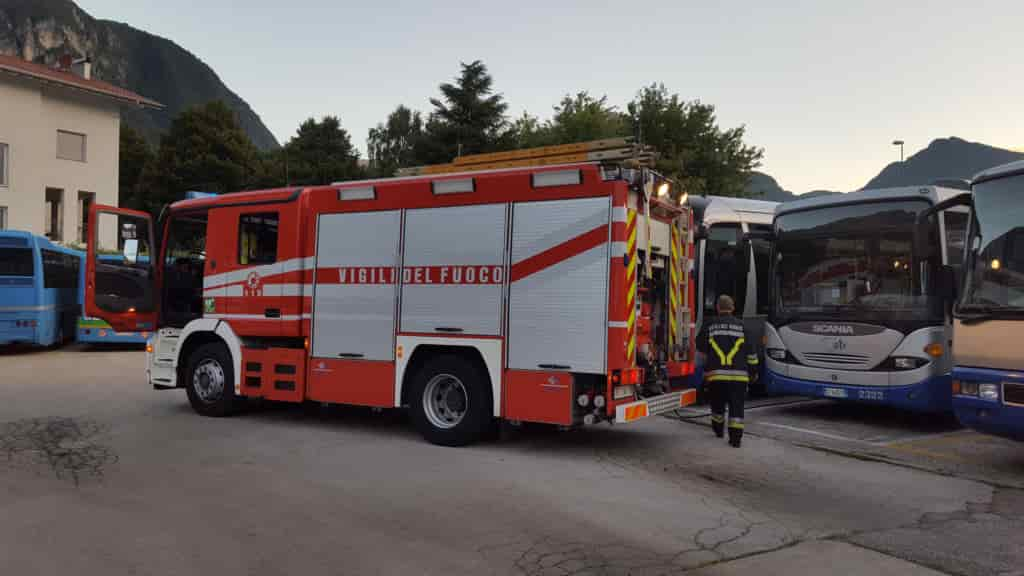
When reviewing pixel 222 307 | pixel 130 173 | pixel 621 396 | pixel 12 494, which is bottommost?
pixel 12 494

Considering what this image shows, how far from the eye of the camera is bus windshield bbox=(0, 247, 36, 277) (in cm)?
1862

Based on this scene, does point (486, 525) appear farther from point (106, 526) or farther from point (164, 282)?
point (164, 282)

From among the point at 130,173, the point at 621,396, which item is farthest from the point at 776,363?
the point at 130,173

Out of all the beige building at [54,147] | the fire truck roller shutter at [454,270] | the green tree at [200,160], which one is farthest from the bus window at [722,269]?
the green tree at [200,160]

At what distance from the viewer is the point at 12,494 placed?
20.0 ft

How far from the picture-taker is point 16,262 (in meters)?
18.7

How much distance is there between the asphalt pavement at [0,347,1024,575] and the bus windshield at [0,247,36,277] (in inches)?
396

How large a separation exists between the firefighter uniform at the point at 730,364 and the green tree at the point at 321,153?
47.6 metres

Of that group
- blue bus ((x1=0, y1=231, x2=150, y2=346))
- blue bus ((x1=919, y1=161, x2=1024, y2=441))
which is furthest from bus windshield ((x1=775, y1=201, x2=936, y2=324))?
blue bus ((x1=0, y1=231, x2=150, y2=346))

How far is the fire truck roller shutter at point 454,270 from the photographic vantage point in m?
8.17

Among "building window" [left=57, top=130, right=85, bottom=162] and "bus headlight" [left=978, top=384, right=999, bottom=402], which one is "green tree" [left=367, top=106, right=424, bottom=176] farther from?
"bus headlight" [left=978, top=384, right=999, bottom=402]

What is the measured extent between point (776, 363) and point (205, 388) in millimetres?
7590

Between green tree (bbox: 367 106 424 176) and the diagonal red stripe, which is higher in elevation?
green tree (bbox: 367 106 424 176)

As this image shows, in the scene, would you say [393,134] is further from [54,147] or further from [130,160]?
[54,147]
